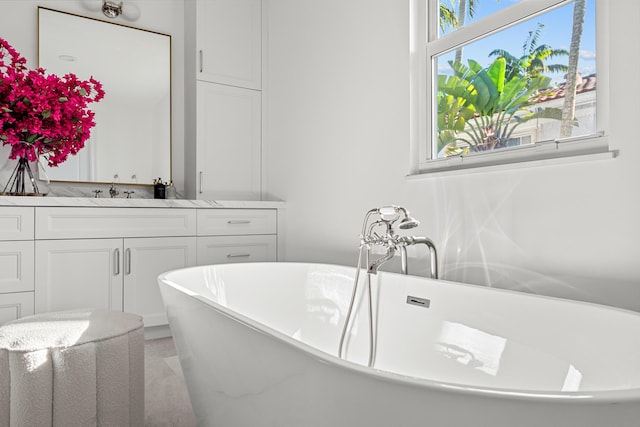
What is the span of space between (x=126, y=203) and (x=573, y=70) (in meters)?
2.30

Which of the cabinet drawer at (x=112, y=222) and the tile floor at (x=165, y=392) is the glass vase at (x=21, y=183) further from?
the tile floor at (x=165, y=392)

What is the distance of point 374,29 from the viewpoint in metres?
2.43

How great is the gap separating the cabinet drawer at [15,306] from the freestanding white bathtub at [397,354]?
1.06 metres

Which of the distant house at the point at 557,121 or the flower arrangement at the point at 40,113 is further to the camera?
the flower arrangement at the point at 40,113

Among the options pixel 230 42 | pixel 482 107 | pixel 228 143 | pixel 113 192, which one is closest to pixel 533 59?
pixel 482 107

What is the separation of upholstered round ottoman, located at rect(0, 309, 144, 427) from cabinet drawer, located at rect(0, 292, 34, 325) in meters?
0.95

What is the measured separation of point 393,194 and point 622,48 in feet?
3.72

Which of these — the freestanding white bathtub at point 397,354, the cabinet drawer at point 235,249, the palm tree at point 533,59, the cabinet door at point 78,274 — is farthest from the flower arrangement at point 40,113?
the palm tree at point 533,59

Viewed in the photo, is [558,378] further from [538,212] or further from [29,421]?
[29,421]

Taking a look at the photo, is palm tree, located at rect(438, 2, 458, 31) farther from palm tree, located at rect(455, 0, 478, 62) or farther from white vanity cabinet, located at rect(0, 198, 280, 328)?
white vanity cabinet, located at rect(0, 198, 280, 328)

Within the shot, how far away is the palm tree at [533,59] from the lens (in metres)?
1.70

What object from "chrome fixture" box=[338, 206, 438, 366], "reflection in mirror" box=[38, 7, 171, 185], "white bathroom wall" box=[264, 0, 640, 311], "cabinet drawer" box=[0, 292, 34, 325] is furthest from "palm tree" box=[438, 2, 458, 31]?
"cabinet drawer" box=[0, 292, 34, 325]

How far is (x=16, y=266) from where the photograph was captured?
7.39 ft

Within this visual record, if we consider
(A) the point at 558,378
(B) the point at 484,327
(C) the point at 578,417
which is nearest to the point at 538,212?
(B) the point at 484,327
